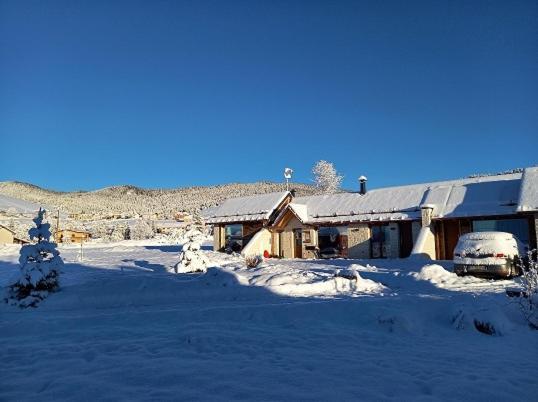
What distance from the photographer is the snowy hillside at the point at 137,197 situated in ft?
297

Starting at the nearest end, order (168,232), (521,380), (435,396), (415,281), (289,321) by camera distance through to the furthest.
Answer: (435,396) < (521,380) < (289,321) < (415,281) < (168,232)

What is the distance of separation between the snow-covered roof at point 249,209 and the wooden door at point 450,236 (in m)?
11.9

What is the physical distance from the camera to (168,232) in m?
62.2

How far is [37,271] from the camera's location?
10477mm

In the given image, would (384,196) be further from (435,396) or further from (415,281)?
(435,396)

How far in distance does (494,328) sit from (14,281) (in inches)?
412

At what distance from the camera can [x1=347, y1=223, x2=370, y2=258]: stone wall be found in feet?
84.4

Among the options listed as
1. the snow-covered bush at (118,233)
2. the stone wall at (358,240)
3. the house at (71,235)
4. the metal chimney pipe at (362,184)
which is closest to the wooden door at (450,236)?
the stone wall at (358,240)

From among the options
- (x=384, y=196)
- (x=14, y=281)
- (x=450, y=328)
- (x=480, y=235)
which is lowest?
(x=450, y=328)

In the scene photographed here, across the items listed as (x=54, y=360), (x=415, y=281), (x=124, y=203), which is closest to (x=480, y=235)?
(x=415, y=281)

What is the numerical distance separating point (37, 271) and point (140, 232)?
51247mm

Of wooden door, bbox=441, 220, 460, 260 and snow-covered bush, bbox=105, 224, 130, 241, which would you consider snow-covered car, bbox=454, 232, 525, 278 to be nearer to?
wooden door, bbox=441, 220, 460, 260

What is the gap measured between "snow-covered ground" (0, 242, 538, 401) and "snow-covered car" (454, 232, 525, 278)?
3.15m

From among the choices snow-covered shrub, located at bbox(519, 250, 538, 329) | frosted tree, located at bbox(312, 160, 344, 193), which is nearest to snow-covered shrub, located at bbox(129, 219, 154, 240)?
frosted tree, located at bbox(312, 160, 344, 193)
